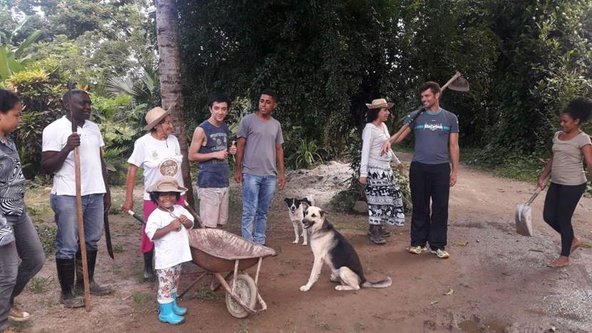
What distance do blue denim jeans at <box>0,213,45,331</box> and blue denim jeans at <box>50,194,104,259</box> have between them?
25cm

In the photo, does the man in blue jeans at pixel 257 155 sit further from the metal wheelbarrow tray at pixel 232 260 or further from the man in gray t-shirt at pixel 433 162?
the man in gray t-shirt at pixel 433 162

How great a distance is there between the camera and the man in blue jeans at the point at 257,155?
489cm

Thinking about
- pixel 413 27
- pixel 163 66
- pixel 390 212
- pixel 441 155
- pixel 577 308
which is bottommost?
pixel 577 308

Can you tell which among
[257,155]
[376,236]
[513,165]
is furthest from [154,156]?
[513,165]

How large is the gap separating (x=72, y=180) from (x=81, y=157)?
198mm

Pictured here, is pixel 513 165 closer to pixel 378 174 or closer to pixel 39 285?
pixel 378 174

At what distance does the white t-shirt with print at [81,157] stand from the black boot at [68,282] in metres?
0.61

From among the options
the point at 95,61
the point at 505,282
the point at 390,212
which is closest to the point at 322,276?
the point at 390,212

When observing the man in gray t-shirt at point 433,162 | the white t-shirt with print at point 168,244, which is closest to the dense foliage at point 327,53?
the man in gray t-shirt at point 433,162

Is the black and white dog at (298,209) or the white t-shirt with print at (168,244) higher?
the white t-shirt with print at (168,244)

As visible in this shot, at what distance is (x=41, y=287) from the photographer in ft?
13.9

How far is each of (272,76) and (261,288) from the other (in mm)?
3060

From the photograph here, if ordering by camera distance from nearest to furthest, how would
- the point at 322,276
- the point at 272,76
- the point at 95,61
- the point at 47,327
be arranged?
the point at 47,327 < the point at 322,276 < the point at 272,76 < the point at 95,61

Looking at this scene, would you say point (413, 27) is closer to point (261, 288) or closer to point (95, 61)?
point (261, 288)
